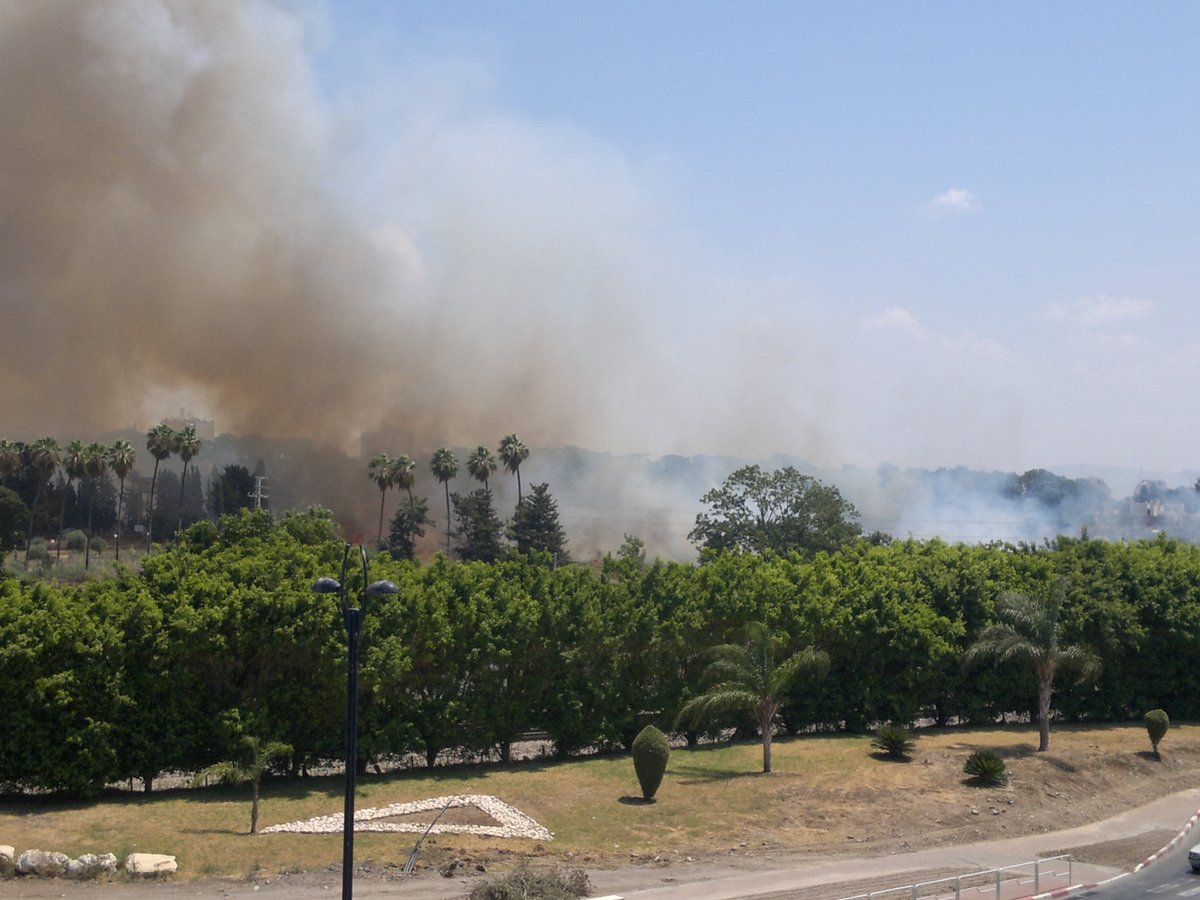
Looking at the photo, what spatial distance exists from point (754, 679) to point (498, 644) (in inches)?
302

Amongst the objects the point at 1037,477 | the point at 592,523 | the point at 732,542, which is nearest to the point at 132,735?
the point at 732,542

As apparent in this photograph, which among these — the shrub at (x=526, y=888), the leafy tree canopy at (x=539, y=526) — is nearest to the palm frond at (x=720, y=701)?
the shrub at (x=526, y=888)

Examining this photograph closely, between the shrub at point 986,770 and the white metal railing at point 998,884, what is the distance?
7.88 metres

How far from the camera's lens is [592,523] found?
124 meters

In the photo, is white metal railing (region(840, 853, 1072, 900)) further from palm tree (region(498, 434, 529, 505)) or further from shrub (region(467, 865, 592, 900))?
palm tree (region(498, 434, 529, 505))

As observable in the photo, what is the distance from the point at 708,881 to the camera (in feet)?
79.7

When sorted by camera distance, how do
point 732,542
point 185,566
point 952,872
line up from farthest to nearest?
1. point 732,542
2. point 185,566
3. point 952,872

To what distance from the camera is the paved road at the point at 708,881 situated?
22922mm

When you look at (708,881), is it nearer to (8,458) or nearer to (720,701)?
(720,701)

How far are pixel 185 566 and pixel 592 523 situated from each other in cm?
9233

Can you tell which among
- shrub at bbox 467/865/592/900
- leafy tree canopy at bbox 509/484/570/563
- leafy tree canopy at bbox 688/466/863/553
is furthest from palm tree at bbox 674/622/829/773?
leafy tree canopy at bbox 509/484/570/563

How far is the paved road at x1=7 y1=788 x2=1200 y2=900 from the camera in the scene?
22.9m

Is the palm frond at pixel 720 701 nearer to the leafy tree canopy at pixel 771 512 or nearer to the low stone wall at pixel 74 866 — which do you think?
the low stone wall at pixel 74 866

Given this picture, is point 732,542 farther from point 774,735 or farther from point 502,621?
point 502,621
